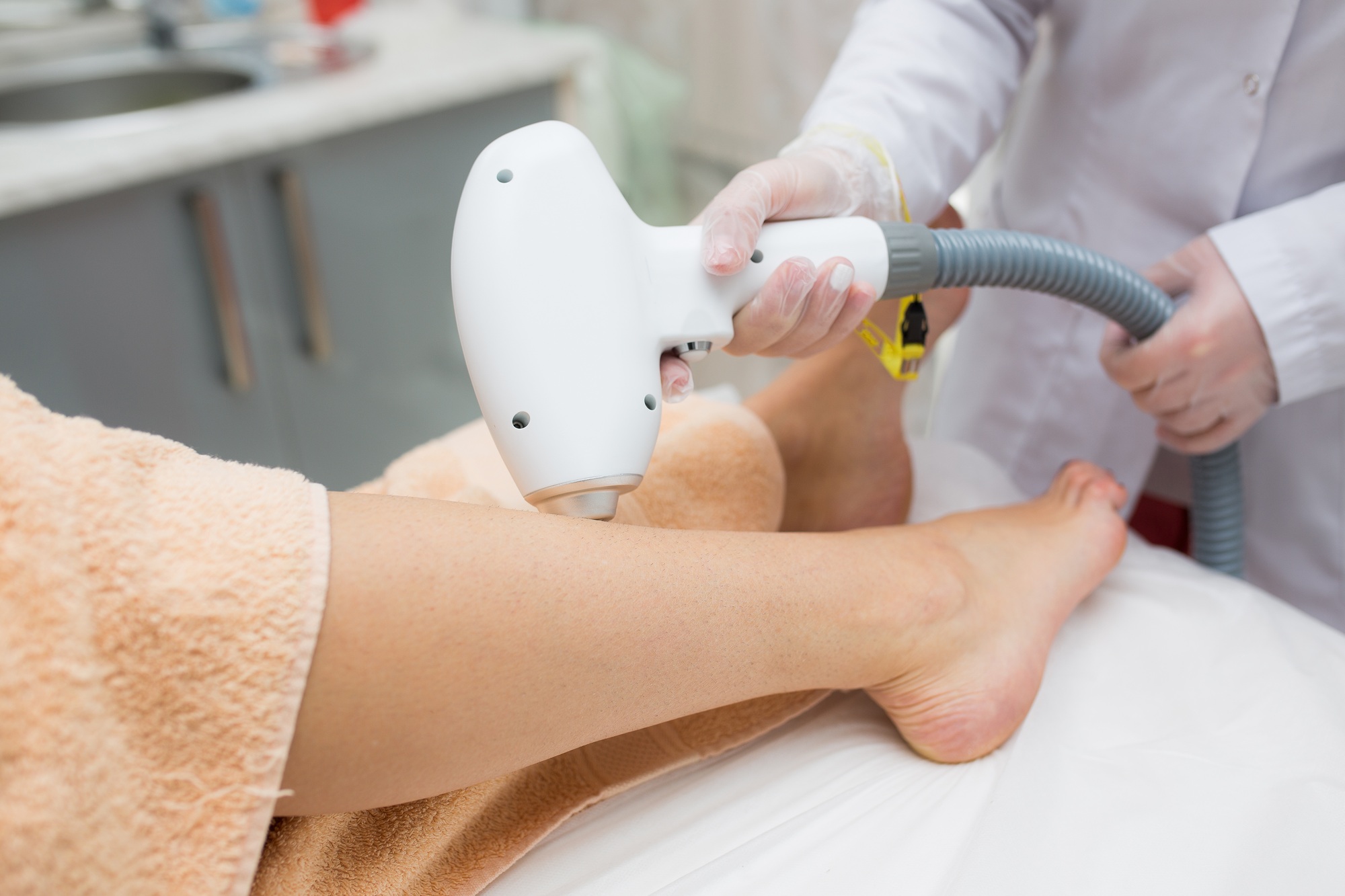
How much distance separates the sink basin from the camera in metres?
1.72

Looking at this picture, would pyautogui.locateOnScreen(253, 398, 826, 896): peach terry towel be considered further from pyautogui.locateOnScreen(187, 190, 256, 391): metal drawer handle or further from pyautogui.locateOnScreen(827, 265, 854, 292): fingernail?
pyautogui.locateOnScreen(187, 190, 256, 391): metal drawer handle

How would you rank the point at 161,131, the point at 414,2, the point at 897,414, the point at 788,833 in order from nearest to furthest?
the point at 788,833
the point at 897,414
the point at 161,131
the point at 414,2

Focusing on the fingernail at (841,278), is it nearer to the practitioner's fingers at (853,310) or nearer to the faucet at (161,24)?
the practitioner's fingers at (853,310)

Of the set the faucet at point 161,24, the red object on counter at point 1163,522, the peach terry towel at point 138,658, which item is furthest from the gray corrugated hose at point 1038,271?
the faucet at point 161,24

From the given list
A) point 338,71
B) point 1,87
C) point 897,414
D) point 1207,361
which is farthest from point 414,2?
point 1207,361

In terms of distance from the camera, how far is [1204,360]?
817 mm

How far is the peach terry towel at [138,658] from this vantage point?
427 mm

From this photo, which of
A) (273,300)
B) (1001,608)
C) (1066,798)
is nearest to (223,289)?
(273,300)

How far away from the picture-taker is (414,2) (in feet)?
6.84

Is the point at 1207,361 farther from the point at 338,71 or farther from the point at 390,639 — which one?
the point at 338,71

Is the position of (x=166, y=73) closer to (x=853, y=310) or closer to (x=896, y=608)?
(x=853, y=310)

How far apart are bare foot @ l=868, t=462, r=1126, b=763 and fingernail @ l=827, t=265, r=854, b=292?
9.1 inches

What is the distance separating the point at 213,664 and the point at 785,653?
0.35 meters

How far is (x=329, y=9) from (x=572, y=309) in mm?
1566
